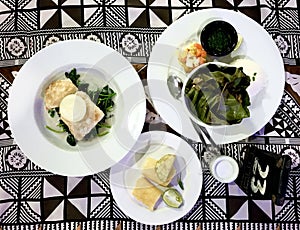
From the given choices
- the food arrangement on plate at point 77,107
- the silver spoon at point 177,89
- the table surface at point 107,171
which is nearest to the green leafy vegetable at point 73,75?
the food arrangement on plate at point 77,107

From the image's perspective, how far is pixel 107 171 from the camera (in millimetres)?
1377

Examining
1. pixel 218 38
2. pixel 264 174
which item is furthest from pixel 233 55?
pixel 264 174

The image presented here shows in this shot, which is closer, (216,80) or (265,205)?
(216,80)

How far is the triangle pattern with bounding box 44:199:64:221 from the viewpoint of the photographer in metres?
1.39

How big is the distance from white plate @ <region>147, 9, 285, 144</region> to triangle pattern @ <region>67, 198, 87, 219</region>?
281mm

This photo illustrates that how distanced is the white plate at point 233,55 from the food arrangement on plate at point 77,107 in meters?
0.12

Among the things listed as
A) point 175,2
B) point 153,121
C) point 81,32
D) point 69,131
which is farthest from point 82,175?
point 175,2

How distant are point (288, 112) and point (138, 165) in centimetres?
38

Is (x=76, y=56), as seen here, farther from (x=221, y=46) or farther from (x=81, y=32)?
(x=221, y=46)

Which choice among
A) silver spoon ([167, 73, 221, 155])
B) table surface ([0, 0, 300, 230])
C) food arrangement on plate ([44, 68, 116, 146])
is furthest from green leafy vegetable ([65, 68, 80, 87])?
silver spoon ([167, 73, 221, 155])

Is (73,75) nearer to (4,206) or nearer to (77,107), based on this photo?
(77,107)

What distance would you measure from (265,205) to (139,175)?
1.02 ft

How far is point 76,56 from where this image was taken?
1321 mm

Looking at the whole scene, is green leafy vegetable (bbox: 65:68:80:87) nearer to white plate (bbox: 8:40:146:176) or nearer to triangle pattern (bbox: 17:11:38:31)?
white plate (bbox: 8:40:146:176)
